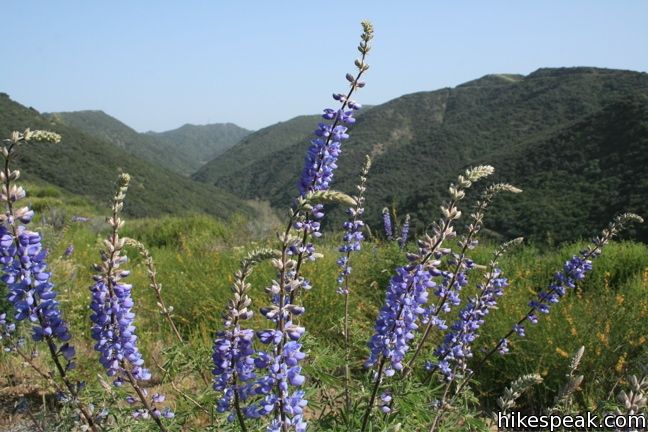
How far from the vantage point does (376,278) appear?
6.91 m

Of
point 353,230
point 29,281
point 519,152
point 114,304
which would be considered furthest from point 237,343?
point 519,152

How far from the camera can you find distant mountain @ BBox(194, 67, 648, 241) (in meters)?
32.6

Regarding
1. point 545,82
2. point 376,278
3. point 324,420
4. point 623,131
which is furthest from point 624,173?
point 545,82

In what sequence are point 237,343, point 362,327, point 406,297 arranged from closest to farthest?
1. point 237,343
2. point 406,297
3. point 362,327

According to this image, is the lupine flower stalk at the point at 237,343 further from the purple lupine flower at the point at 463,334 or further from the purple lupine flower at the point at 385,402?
the purple lupine flower at the point at 463,334

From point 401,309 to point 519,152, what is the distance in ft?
183

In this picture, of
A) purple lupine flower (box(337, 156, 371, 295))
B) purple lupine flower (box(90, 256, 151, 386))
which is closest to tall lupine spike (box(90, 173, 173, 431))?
purple lupine flower (box(90, 256, 151, 386))

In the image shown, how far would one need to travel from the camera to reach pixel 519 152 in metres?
53.4

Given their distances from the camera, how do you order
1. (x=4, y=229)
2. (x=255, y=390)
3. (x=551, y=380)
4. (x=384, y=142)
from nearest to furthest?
(x=255, y=390) → (x=4, y=229) → (x=551, y=380) → (x=384, y=142)

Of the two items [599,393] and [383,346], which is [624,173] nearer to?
[599,393]

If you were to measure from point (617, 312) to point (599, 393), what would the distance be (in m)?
1.29

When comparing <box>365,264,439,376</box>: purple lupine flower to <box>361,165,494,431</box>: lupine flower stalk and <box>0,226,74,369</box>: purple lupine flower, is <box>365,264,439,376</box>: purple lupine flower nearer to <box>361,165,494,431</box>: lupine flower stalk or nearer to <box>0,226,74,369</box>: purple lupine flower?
<box>361,165,494,431</box>: lupine flower stalk

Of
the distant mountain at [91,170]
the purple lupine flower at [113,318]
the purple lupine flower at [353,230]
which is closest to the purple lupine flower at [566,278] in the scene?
the purple lupine flower at [353,230]

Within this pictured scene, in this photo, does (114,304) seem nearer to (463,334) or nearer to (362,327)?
(463,334)
